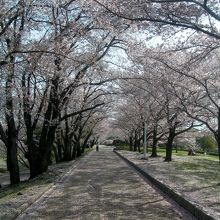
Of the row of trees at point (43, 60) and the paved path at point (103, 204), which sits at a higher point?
the row of trees at point (43, 60)

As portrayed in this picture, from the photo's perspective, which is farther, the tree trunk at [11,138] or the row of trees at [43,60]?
the tree trunk at [11,138]

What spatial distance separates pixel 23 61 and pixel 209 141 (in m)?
77.2

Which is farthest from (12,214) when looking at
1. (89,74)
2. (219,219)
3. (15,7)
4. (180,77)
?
(89,74)

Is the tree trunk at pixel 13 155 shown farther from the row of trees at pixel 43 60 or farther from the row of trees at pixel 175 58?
the row of trees at pixel 175 58

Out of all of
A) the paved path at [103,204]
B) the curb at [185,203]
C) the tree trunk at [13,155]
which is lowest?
the paved path at [103,204]

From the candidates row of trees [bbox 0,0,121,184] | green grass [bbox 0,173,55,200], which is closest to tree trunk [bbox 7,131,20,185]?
row of trees [bbox 0,0,121,184]

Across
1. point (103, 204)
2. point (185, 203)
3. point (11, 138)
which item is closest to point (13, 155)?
point (11, 138)

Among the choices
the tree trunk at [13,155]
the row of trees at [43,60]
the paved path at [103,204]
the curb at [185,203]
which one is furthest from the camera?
the tree trunk at [13,155]

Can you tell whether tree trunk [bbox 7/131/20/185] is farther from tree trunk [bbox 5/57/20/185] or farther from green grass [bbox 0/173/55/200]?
green grass [bbox 0/173/55/200]

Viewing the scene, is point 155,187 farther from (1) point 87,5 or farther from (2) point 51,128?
(2) point 51,128

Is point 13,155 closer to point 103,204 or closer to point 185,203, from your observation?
point 103,204

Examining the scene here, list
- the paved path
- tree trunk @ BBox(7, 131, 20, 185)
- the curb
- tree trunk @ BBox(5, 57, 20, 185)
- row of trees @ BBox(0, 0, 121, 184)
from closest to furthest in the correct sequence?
the curb, the paved path, row of trees @ BBox(0, 0, 121, 184), tree trunk @ BBox(5, 57, 20, 185), tree trunk @ BBox(7, 131, 20, 185)

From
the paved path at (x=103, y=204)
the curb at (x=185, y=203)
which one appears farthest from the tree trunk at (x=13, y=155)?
the curb at (x=185, y=203)

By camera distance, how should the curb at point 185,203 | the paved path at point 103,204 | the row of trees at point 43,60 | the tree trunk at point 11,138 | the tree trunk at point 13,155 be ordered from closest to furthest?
the curb at point 185,203 < the paved path at point 103,204 < the row of trees at point 43,60 < the tree trunk at point 11,138 < the tree trunk at point 13,155
